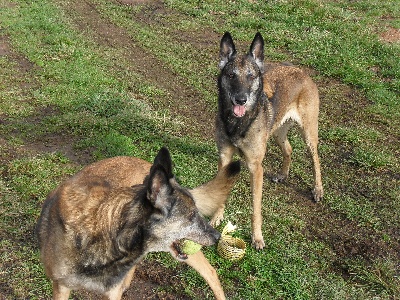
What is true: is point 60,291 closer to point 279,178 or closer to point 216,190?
point 216,190

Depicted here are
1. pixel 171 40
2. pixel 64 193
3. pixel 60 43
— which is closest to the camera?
pixel 64 193

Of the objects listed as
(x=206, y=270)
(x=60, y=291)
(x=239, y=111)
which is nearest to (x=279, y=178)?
(x=239, y=111)

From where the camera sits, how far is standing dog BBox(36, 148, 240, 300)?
11.2 ft

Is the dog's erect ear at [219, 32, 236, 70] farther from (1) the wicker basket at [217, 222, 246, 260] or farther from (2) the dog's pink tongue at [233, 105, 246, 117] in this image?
(1) the wicker basket at [217, 222, 246, 260]

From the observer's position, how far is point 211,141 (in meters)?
8.21

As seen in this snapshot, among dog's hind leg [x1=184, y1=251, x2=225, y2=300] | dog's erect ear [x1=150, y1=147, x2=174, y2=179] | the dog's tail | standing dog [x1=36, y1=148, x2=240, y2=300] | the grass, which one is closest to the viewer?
dog's erect ear [x1=150, y1=147, x2=174, y2=179]

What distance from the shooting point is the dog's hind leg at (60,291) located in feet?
12.9

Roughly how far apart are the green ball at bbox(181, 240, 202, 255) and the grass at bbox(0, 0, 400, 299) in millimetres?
1280

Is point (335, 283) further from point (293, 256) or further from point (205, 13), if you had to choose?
point (205, 13)

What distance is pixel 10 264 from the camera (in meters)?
5.08

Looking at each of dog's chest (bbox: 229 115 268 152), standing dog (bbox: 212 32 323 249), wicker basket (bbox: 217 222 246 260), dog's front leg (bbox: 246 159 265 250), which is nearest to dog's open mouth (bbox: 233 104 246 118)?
standing dog (bbox: 212 32 323 249)

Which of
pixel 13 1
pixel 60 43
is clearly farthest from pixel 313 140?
pixel 13 1

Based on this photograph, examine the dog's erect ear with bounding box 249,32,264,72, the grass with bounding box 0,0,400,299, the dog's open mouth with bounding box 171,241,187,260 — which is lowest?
the grass with bounding box 0,0,400,299

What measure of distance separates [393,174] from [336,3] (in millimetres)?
8882
